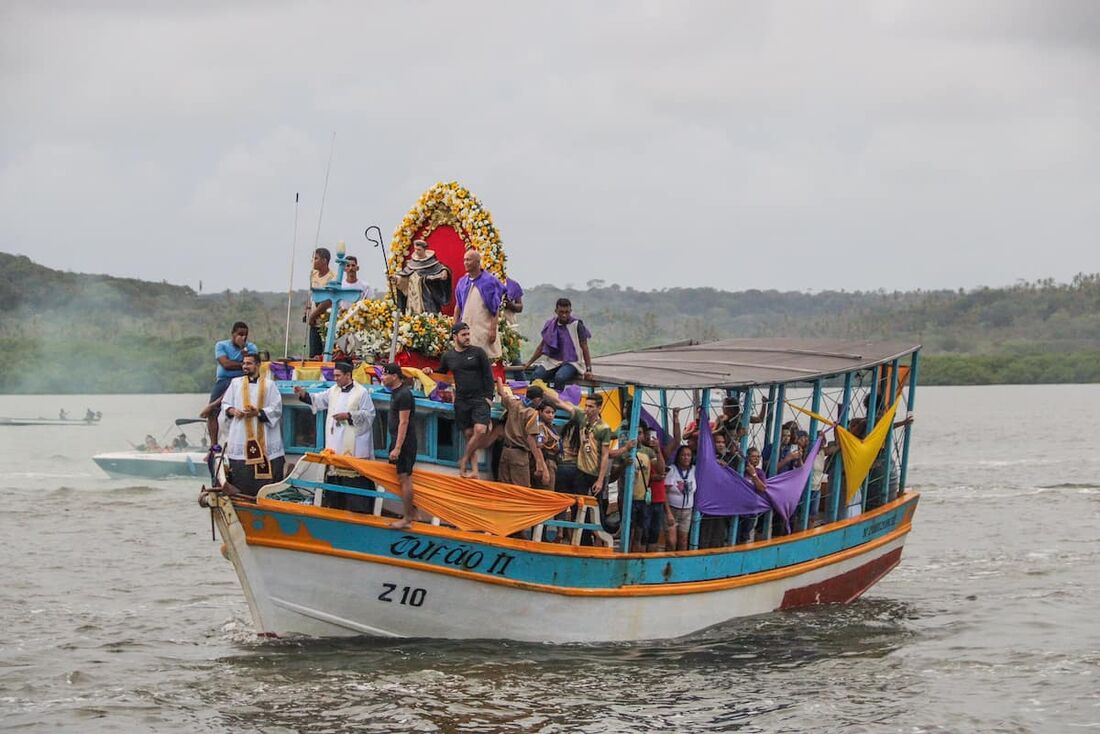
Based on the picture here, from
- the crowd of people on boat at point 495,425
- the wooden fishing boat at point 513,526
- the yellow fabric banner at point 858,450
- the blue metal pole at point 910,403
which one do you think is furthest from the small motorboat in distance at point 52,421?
the yellow fabric banner at point 858,450

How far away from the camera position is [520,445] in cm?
1591

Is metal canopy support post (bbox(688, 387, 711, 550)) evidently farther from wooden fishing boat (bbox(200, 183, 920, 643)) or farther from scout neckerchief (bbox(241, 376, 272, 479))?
scout neckerchief (bbox(241, 376, 272, 479))

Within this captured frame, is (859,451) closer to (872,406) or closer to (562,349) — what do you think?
(872,406)

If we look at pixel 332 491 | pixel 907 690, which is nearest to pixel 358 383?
pixel 332 491

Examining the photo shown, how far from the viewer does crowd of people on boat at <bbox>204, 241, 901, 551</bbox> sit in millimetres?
15531

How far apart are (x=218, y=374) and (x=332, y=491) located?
2344 mm

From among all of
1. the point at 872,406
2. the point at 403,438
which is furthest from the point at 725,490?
the point at 403,438

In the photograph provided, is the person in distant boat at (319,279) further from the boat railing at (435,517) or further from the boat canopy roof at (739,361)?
the boat canopy roof at (739,361)

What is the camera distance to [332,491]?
50.1 ft

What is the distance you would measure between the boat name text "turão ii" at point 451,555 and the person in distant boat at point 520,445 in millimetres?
984

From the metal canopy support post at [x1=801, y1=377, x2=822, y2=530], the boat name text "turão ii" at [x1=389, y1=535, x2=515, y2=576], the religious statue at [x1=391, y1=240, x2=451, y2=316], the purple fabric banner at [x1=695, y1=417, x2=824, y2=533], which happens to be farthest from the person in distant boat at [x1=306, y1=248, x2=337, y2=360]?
the metal canopy support post at [x1=801, y1=377, x2=822, y2=530]

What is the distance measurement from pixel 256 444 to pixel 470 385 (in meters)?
2.44

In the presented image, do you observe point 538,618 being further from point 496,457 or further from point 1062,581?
point 1062,581

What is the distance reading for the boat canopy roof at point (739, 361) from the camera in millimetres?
17047
